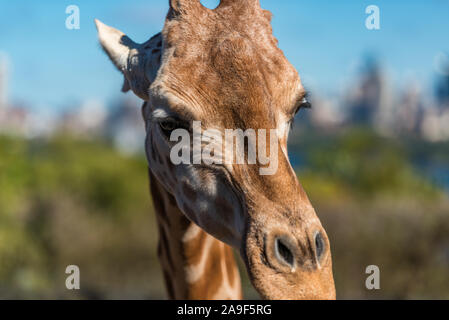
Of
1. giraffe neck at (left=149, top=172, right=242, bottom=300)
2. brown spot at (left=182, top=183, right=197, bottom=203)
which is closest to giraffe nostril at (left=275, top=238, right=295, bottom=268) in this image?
brown spot at (left=182, top=183, right=197, bottom=203)

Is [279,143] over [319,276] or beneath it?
→ over

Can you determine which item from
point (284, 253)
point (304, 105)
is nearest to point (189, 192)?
point (284, 253)

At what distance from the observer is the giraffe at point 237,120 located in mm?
2648

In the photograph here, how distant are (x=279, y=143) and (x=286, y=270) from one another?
2.32ft

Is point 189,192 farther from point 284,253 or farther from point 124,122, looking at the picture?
point 124,122

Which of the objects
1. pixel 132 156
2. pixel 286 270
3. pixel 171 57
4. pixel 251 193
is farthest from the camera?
pixel 132 156

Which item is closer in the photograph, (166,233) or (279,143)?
(279,143)

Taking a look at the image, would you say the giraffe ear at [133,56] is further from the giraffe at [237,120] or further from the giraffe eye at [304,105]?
the giraffe eye at [304,105]

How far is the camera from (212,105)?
2.95m

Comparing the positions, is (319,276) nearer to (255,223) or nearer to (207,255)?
(255,223)

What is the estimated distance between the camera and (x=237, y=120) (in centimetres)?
289

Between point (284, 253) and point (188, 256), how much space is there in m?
1.51

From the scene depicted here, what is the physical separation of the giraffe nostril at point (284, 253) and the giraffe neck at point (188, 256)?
1394mm
